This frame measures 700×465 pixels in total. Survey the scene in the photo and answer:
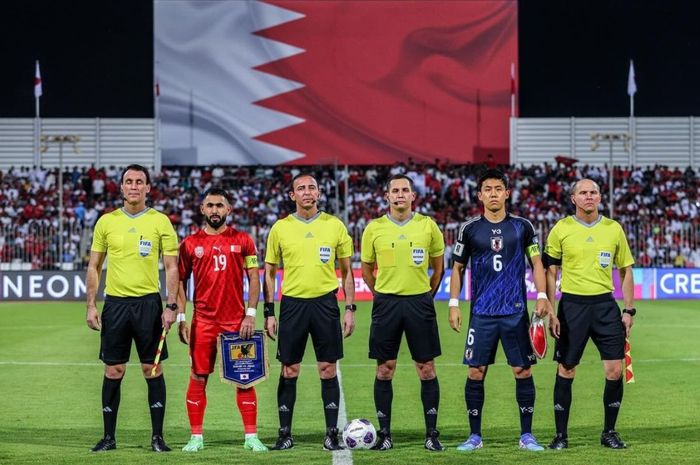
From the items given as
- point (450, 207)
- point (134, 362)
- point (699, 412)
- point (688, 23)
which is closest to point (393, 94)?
point (450, 207)

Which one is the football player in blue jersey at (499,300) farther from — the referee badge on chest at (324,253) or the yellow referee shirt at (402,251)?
the referee badge on chest at (324,253)

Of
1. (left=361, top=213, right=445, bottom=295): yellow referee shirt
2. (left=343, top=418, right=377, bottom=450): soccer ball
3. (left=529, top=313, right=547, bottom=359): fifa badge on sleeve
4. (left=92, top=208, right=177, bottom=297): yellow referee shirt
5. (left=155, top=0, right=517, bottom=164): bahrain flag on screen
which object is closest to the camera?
(left=343, top=418, right=377, bottom=450): soccer ball

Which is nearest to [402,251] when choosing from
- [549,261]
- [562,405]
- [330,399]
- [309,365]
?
[549,261]

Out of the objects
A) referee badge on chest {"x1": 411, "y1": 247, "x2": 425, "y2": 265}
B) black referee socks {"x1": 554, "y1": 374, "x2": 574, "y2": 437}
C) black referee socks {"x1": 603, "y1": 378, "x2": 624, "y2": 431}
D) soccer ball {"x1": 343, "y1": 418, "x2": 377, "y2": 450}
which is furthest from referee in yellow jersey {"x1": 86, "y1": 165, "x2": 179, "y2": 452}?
black referee socks {"x1": 603, "y1": 378, "x2": 624, "y2": 431}

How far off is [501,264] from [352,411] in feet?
10.1

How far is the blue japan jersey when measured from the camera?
10.2 metres

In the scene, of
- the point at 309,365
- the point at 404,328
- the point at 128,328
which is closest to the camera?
the point at 128,328

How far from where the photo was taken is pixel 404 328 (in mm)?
10445

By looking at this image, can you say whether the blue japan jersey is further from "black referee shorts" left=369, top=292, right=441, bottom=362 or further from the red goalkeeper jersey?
the red goalkeeper jersey

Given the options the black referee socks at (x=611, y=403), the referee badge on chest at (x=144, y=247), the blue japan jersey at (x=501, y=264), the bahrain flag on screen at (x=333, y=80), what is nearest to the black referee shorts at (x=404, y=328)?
the blue japan jersey at (x=501, y=264)

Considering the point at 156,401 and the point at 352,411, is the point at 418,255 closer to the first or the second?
the point at 156,401

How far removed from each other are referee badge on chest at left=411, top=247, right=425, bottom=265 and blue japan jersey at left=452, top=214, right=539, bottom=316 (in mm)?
444

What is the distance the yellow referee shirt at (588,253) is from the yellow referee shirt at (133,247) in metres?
3.31

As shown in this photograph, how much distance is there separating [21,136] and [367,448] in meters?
39.2
